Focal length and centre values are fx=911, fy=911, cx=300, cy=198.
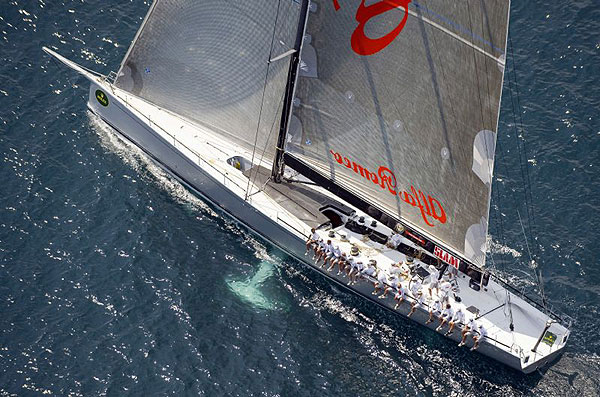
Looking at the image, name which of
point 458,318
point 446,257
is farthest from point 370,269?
point 458,318

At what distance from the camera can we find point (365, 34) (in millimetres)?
38844

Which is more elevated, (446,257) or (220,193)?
(446,257)

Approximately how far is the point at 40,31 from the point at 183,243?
1814cm

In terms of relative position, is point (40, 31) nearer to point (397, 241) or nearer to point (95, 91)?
point (95, 91)

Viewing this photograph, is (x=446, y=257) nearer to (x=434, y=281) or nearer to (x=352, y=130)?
(x=434, y=281)

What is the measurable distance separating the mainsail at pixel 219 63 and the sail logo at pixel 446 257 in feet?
32.7

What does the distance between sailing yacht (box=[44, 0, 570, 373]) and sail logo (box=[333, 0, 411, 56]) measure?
0.17 ft

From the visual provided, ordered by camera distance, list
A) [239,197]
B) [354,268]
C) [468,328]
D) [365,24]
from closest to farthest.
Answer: [365,24], [468,328], [354,268], [239,197]

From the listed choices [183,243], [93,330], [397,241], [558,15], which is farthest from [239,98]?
[558,15]

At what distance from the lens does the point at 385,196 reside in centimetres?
4300

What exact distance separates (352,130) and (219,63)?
27.4ft

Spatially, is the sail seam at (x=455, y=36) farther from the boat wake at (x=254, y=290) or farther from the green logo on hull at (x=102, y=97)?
the green logo on hull at (x=102, y=97)

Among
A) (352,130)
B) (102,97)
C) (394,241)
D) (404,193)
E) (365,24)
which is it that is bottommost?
(394,241)

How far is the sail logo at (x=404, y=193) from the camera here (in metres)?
41.8
